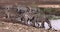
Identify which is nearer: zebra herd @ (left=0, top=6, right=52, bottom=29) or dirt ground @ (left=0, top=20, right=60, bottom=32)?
dirt ground @ (left=0, top=20, right=60, bottom=32)

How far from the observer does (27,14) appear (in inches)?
86.0

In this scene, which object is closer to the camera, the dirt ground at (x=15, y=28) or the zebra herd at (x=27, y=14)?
the dirt ground at (x=15, y=28)

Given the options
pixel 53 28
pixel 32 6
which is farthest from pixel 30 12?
pixel 53 28

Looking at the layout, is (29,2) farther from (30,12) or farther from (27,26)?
(27,26)

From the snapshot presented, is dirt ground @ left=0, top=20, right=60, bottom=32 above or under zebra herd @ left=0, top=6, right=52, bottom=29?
under

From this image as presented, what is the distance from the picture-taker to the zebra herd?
2168 mm

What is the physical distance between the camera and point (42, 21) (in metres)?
2.21

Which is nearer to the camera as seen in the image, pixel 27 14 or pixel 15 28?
pixel 15 28

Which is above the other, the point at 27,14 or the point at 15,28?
the point at 27,14

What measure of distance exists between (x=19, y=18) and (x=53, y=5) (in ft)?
1.56

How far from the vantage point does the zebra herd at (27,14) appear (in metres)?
2.17

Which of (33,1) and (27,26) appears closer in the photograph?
(27,26)

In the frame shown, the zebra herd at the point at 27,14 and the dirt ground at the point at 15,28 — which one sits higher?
the zebra herd at the point at 27,14

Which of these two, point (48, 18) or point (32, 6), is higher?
point (32, 6)
